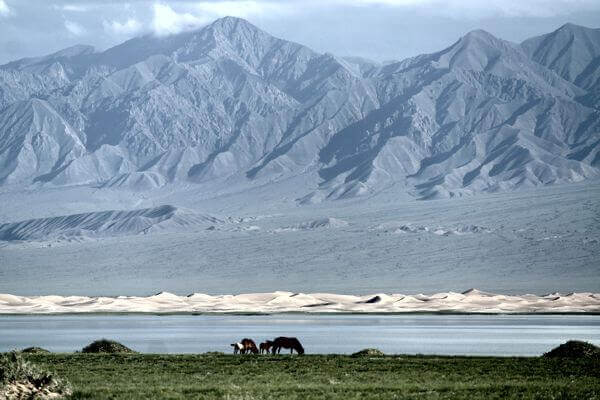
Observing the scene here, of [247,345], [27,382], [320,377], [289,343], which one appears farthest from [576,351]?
[27,382]

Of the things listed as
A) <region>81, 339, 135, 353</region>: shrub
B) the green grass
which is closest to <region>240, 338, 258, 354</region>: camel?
the green grass

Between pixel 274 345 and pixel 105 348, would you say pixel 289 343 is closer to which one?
pixel 274 345

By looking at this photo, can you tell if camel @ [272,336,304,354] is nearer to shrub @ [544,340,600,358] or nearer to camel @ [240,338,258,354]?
camel @ [240,338,258,354]

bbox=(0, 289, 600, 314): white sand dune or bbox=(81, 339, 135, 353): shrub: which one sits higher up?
bbox=(0, 289, 600, 314): white sand dune

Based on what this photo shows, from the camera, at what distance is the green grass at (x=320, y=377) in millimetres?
27500

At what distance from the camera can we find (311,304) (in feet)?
493

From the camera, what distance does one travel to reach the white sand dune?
14050cm

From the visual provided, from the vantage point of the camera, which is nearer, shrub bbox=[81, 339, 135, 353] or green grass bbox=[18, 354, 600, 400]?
green grass bbox=[18, 354, 600, 400]

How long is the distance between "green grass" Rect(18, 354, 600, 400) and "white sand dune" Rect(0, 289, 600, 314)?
97757 millimetres

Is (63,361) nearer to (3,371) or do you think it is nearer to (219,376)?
(219,376)

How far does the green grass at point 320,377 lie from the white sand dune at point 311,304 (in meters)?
97.8

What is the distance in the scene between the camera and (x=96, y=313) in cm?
14038

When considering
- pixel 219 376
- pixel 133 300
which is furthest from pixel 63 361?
pixel 133 300

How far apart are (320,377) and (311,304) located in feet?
385
